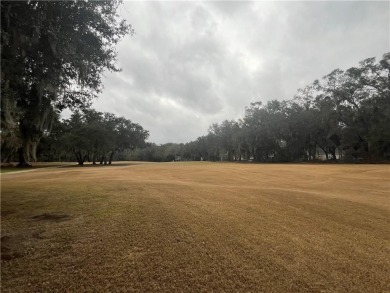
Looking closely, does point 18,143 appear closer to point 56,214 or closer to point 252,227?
point 56,214

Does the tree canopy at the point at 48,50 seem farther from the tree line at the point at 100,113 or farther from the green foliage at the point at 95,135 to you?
the green foliage at the point at 95,135

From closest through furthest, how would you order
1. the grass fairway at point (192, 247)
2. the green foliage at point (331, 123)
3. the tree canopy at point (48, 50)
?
1. the grass fairway at point (192, 247)
2. the tree canopy at point (48, 50)
3. the green foliage at point (331, 123)

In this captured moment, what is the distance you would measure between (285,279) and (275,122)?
57.1 meters

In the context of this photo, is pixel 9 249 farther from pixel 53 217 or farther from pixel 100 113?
pixel 100 113

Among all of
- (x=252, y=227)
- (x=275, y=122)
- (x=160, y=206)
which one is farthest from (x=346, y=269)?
(x=275, y=122)

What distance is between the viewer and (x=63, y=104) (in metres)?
10.4

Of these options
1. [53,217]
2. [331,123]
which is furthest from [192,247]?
[331,123]

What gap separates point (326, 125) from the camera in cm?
4678

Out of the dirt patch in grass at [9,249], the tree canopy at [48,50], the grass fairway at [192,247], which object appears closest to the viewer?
the grass fairway at [192,247]

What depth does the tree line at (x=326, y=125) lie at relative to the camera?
40750 millimetres

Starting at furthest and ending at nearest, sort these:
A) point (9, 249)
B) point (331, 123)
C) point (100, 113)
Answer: point (100, 113) < point (331, 123) < point (9, 249)

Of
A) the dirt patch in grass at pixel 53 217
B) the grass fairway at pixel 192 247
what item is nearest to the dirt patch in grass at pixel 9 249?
the grass fairway at pixel 192 247

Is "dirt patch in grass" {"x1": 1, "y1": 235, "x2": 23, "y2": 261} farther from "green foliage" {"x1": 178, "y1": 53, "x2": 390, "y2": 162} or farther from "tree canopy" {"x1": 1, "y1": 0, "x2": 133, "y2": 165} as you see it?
"green foliage" {"x1": 178, "y1": 53, "x2": 390, "y2": 162}

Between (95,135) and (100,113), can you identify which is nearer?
(95,135)
